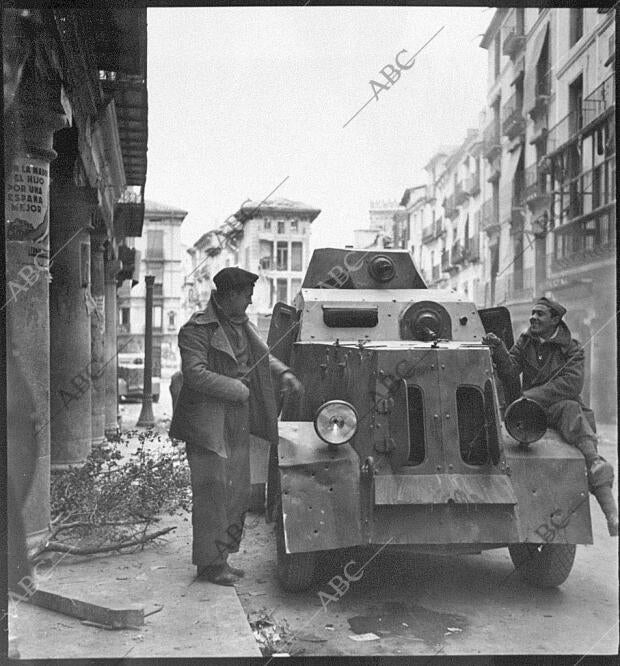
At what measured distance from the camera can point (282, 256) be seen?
21.2 ft

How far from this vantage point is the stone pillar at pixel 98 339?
790cm

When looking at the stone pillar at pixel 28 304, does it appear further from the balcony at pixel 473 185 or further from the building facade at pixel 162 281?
the balcony at pixel 473 185

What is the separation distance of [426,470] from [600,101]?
258 cm

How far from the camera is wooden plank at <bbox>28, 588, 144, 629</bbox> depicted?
4852mm

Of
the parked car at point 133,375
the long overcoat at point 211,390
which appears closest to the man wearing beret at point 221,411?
the long overcoat at point 211,390

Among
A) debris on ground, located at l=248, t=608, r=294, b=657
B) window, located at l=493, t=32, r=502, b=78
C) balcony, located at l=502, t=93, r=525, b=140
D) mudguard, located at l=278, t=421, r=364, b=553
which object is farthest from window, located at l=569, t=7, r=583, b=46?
debris on ground, located at l=248, t=608, r=294, b=657

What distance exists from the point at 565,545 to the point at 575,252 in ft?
6.36

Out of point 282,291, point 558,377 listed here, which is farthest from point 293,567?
point 282,291

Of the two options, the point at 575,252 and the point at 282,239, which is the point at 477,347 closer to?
the point at 575,252

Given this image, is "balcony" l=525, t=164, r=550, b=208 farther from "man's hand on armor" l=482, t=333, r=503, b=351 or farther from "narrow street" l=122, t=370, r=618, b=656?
"narrow street" l=122, t=370, r=618, b=656

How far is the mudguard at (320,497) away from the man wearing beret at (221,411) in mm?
324

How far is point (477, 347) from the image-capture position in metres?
5.64

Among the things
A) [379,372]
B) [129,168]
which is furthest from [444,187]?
[129,168]

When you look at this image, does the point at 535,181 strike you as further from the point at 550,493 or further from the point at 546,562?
the point at 546,562
